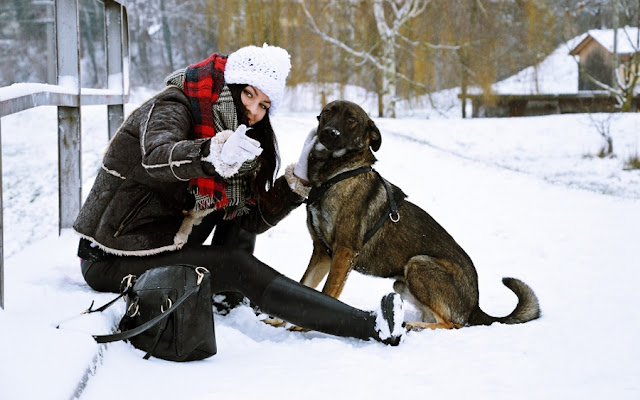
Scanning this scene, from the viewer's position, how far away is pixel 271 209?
3158 millimetres

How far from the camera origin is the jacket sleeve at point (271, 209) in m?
3.16

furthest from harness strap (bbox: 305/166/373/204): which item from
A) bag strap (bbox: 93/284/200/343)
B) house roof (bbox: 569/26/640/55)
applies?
house roof (bbox: 569/26/640/55)

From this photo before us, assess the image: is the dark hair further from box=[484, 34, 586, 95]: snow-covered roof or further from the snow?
box=[484, 34, 586, 95]: snow-covered roof

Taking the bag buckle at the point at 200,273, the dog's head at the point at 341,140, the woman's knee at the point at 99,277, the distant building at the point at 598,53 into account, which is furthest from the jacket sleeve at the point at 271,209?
the distant building at the point at 598,53

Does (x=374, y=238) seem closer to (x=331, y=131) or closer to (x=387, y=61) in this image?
(x=331, y=131)

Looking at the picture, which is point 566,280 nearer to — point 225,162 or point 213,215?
point 213,215

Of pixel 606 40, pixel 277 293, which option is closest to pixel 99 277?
pixel 277 293

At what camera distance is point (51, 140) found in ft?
48.5

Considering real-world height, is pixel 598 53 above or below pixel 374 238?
above

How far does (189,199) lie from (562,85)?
2917 cm

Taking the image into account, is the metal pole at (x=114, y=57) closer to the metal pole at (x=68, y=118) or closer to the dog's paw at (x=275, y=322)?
the metal pole at (x=68, y=118)

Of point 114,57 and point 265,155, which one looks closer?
point 265,155

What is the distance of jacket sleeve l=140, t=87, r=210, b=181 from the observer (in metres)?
2.35

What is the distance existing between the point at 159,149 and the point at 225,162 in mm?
298
